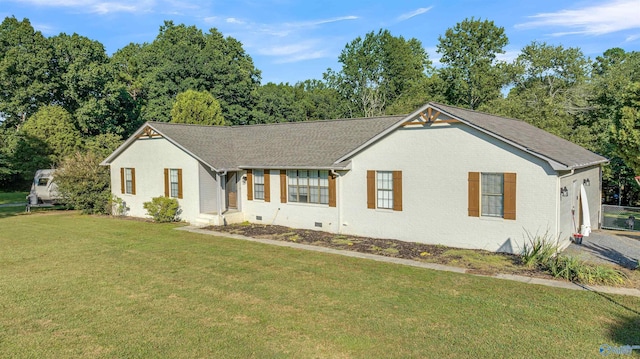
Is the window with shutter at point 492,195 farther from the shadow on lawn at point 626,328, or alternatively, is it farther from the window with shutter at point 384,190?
the shadow on lawn at point 626,328

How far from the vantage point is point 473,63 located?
134 feet

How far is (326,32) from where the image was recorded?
102 feet

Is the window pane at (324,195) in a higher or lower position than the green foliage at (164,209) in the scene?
higher

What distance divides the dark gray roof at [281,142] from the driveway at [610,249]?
8.02 metres

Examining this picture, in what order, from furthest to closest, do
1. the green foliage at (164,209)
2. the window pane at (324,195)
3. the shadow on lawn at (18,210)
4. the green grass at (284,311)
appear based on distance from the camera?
the shadow on lawn at (18,210) < the green foliage at (164,209) < the window pane at (324,195) < the green grass at (284,311)

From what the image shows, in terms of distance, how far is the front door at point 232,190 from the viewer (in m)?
20.2

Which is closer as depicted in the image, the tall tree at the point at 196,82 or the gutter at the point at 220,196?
the gutter at the point at 220,196

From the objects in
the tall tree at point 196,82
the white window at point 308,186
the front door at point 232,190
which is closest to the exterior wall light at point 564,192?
the white window at point 308,186

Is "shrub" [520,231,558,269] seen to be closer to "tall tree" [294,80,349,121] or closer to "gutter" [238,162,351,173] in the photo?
"gutter" [238,162,351,173]

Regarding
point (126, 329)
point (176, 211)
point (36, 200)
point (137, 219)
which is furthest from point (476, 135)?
point (36, 200)

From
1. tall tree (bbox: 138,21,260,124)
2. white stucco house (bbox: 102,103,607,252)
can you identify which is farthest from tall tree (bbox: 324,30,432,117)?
white stucco house (bbox: 102,103,607,252)

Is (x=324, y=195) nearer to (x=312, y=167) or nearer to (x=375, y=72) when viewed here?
(x=312, y=167)

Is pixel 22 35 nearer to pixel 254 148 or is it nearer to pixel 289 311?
pixel 254 148

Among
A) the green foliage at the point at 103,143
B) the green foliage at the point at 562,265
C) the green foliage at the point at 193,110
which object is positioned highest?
the green foliage at the point at 193,110
